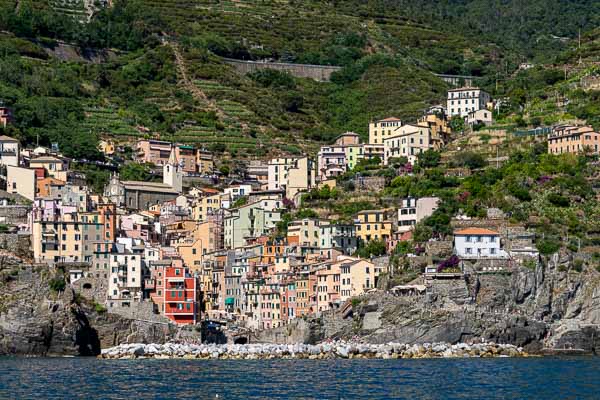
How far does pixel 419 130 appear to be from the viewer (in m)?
120

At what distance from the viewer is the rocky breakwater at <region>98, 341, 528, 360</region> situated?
87.9 metres

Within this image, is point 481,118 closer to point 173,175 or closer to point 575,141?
point 575,141

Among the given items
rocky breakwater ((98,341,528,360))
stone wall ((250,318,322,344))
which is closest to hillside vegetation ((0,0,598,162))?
stone wall ((250,318,322,344))

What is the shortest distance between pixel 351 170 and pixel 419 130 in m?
6.26

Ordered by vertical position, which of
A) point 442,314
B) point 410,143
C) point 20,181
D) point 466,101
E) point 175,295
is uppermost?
point 466,101

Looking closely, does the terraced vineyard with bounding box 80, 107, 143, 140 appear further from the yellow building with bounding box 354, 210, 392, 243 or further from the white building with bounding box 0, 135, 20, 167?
the yellow building with bounding box 354, 210, 392, 243

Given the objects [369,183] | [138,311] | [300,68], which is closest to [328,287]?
[138,311]

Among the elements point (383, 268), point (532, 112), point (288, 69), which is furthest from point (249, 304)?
point (288, 69)

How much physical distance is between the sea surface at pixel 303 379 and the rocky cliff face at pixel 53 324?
404 centimetres

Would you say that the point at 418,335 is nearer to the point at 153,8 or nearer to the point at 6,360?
the point at 6,360

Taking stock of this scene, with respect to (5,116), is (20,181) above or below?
below

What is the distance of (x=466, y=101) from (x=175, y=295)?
3899 cm

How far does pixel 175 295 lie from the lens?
327 feet

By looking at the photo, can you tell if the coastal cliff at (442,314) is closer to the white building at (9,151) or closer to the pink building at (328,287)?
the pink building at (328,287)
